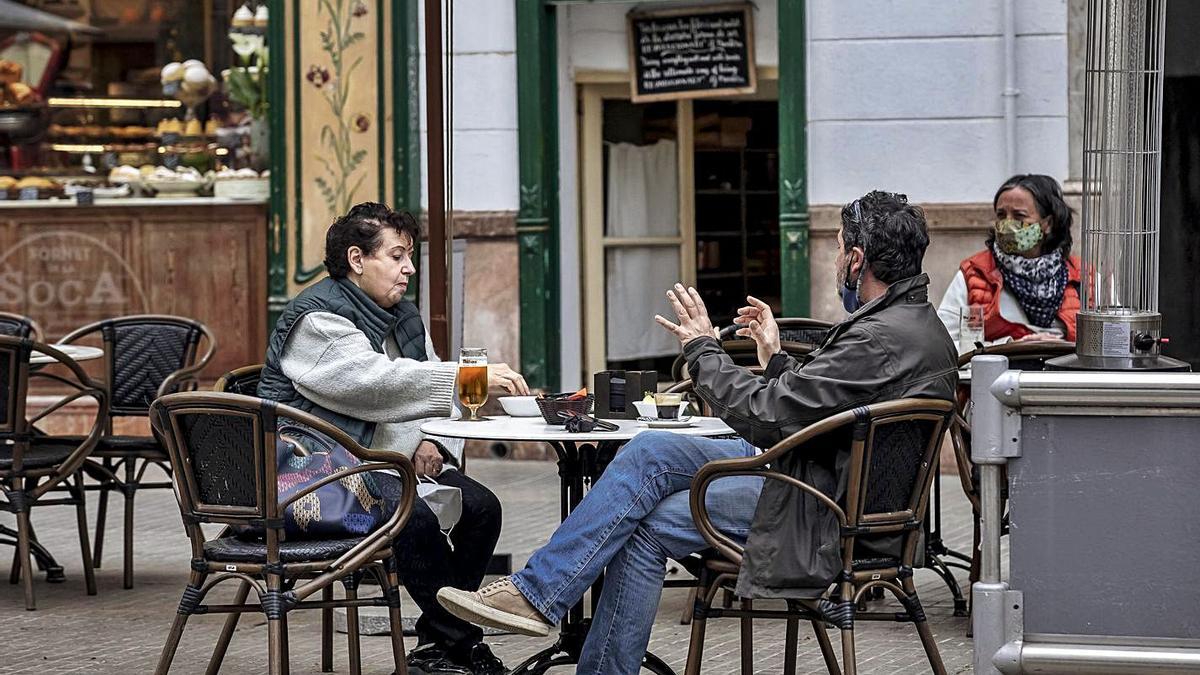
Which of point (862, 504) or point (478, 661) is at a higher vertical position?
point (862, 504)

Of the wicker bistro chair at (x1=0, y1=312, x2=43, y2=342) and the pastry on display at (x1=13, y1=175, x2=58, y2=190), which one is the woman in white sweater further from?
the pastry on display at (x1=13, y1=175, x2=58, y2=190)

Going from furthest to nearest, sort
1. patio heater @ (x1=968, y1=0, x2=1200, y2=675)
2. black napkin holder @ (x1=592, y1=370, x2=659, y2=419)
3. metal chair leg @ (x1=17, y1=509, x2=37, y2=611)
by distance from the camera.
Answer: metal chair leg @ (x1=17, y1=509, x2=37, y2=611)
black napkin holder @ (x1=592, y1=370, x2=659, y2=419)
patio heater @ (x1=968, y1=0, x2=1200, y2=675)

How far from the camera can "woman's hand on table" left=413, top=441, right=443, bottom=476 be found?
5723 millimetres

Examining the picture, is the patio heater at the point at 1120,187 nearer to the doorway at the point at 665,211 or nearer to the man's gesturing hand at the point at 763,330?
the man's gesturing hand at the point at 763,330

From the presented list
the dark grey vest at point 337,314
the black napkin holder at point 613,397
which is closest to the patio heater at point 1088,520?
the black napkin holder at point 613,397

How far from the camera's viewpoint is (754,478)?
512 centimetres

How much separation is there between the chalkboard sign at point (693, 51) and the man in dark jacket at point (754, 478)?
17.3ft

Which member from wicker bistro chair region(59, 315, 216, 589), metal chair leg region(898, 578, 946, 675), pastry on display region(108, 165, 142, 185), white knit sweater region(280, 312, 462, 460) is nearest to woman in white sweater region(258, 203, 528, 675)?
white knit sweater region(280, 312, 462, 460)

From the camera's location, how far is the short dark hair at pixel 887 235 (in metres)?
5.00

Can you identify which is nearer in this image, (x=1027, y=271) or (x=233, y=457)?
(x=233, y=457)

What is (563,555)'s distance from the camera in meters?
5.03

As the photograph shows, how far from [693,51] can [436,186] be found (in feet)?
13.0

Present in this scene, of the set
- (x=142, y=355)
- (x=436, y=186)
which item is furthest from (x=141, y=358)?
(x=436, y=186)

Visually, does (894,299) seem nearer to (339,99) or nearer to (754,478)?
(754,478)
